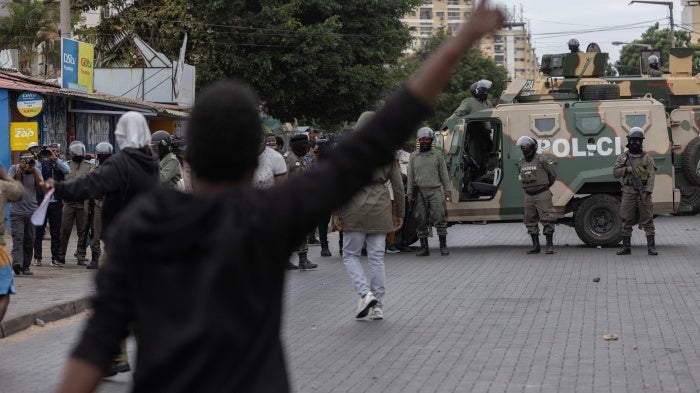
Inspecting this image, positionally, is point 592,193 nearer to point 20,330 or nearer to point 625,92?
point 625,92

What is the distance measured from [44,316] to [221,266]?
9.23 m

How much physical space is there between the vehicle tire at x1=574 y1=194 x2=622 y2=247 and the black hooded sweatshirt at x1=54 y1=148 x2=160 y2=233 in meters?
12.6

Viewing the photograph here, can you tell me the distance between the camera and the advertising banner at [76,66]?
25375 millimetres

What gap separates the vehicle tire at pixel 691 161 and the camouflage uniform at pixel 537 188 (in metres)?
6.51

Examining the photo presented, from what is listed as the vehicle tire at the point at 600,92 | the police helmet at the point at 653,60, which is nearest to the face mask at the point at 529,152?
the vehicle tire at the point at 600,92

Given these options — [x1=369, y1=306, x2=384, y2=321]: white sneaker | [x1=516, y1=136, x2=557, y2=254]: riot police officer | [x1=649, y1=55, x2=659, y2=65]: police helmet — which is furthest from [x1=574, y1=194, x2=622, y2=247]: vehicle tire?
[x1=649, y1=55, x2=659, y2=65]: police helmet

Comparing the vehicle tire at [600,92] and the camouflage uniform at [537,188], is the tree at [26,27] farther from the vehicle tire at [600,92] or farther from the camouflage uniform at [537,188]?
the camouflage uniform at [537,188]

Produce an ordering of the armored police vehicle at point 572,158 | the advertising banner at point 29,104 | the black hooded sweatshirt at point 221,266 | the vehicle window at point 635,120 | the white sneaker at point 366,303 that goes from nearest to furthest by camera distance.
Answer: the black hooded sweatshirt at point 221,266 < the white sneaker at point 366,303 < the armored police vehicle at point 572,158 < the vehicle window at point 635,120 < the advertising banner at point 29,104

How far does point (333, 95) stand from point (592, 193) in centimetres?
2570

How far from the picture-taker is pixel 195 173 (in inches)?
111

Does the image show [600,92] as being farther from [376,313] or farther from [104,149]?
[376,313]

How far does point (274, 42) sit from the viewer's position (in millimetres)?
42406

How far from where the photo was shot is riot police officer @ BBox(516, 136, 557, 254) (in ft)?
59.8

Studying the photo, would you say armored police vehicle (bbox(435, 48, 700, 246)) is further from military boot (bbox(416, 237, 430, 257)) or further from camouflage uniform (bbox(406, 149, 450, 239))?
military boot (bbox(416, 237, 430, 257))
